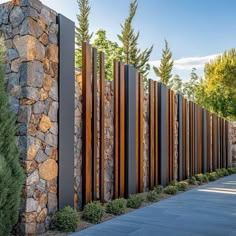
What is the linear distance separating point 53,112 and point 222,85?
911 inches

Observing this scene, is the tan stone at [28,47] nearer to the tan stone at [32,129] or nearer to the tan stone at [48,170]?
the tan stone at [32,129]

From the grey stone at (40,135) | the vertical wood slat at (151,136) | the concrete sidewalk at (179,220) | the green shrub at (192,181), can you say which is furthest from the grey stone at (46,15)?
the green shrub at (192,181)

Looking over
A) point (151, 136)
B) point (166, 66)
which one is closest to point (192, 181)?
point (151, 136)

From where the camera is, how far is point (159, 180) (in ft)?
28.3

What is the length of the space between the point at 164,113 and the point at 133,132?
2.04 meters

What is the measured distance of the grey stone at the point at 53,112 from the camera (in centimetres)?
484

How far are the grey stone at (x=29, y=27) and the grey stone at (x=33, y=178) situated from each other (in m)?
1.92

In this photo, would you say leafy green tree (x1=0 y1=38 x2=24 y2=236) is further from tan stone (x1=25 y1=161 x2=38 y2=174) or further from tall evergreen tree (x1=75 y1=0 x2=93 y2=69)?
tall evergreen tree (x1=75 y1=0 x2=93 y2=69)

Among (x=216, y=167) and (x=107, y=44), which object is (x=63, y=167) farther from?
(x=107, y=44)

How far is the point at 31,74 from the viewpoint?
4.51 meters

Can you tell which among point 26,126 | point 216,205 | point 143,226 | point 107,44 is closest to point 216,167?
point 216,205

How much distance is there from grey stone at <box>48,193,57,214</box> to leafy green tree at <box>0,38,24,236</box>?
0.77 m

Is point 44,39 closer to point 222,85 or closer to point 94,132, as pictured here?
point 94,132

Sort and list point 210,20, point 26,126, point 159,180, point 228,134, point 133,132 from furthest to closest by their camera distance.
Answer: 1. point 228,134
2. point 210,20
3. point 159,180
4. point 133,132
5. point 26,126
